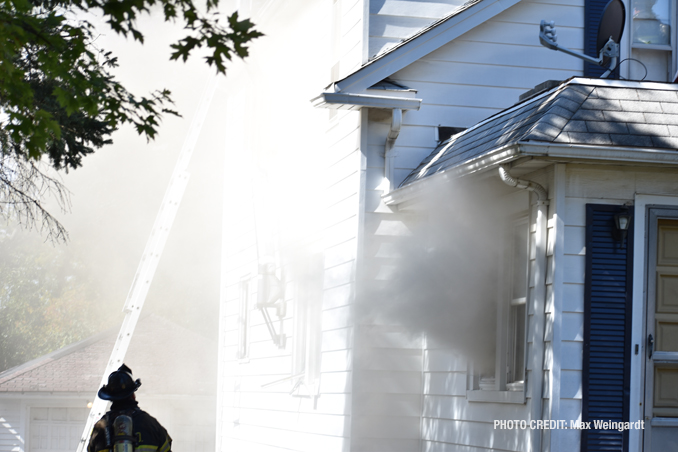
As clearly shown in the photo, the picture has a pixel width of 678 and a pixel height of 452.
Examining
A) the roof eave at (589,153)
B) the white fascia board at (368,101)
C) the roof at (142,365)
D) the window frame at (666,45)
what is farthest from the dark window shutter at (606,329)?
the roof at (142,365)

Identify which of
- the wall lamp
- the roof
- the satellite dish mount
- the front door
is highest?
the satellite dish mount

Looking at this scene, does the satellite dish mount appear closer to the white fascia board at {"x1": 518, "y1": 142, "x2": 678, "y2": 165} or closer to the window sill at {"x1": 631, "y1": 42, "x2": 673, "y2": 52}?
the window sill at {"x1": 631, "y1": 42, "x2": 673, "y2": 52}

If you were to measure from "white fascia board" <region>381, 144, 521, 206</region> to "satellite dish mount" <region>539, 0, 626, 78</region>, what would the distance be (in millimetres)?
1784

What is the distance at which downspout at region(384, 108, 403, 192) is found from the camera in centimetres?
885

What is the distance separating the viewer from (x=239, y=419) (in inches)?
575

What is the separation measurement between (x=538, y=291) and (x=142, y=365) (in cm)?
2714

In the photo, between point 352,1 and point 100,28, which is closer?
point 352,1

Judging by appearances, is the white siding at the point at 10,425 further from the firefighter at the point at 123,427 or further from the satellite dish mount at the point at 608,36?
the satellite dish mount at the point at 608,36

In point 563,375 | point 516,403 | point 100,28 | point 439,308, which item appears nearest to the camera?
point 563,375

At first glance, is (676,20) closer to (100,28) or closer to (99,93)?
(99,93)

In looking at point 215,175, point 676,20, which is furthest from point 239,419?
point 215,175

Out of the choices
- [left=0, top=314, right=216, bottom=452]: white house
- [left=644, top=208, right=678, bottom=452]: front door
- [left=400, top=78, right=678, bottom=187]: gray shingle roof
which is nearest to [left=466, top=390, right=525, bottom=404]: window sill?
[left=644, top=208, right=678, bottom=452]: front door

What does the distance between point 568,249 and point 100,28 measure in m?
53.8

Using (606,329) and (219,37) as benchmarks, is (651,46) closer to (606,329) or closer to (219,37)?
(606,329)
